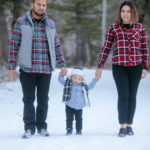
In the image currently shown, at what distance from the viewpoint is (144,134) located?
18.8ft

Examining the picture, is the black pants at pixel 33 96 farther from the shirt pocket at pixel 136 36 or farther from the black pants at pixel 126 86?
the shirt pocket at pixel 136 36

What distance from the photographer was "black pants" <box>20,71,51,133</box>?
16.9 ft

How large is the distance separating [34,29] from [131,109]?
1990 millimetres

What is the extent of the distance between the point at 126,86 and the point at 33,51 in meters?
1.53

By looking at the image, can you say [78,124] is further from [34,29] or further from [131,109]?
[34,29]

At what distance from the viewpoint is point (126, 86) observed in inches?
209

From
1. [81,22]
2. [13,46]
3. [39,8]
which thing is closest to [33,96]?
[13,46]

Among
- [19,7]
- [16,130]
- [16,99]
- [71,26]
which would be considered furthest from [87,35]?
[16,130]

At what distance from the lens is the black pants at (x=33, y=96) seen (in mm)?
5156

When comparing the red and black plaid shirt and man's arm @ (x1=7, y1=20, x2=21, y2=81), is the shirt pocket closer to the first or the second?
the red and black plaid shirt

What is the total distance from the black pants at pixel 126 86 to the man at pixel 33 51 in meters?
1.04

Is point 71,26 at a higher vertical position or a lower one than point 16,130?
higher

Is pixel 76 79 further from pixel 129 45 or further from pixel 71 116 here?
pixel 129 45

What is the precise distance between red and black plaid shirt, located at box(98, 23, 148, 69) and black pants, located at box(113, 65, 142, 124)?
11 cm
